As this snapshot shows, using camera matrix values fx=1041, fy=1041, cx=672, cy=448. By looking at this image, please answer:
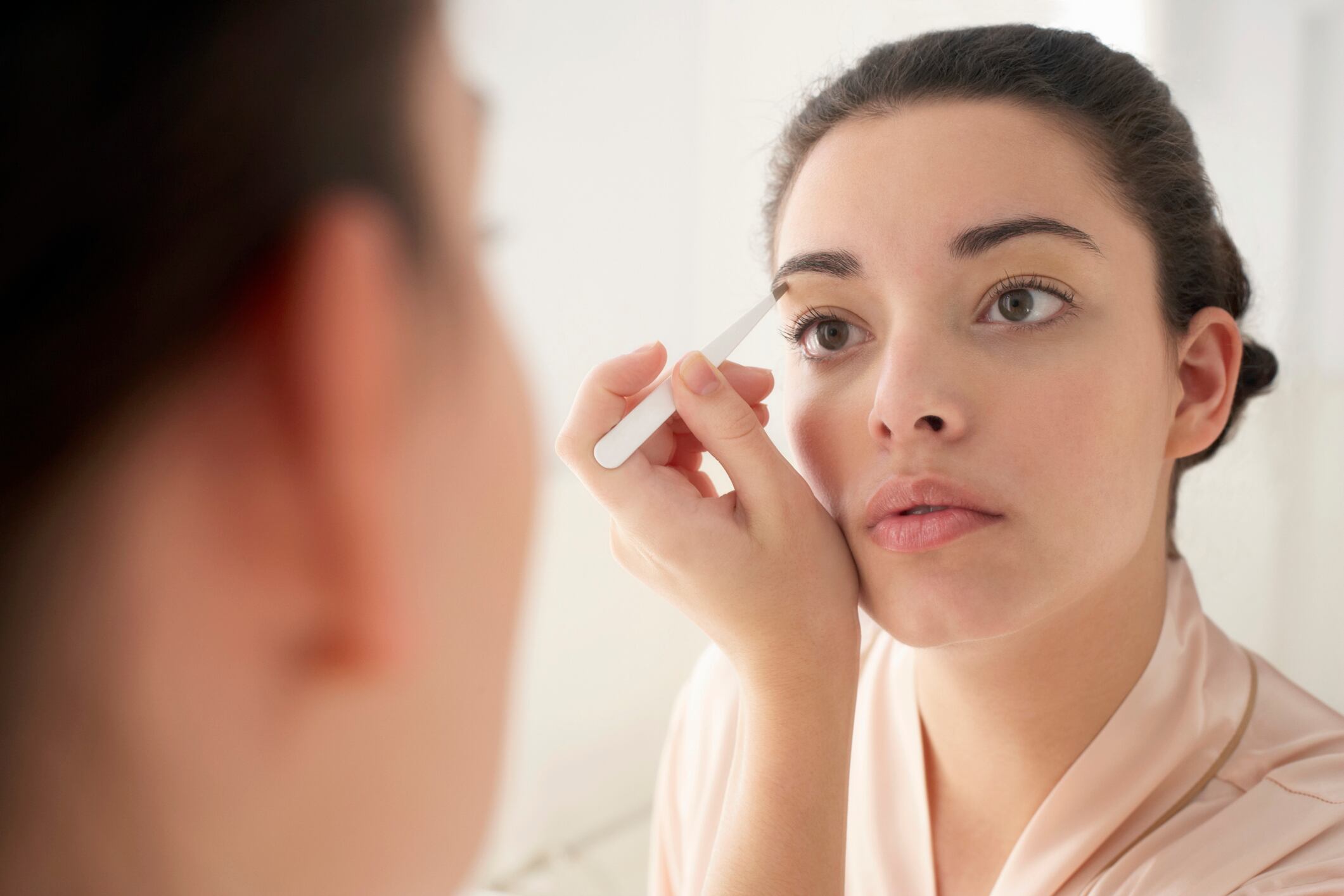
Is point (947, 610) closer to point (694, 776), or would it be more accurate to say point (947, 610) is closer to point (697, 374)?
point (697, 374)

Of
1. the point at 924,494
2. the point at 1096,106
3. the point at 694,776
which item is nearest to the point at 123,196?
the point at 924,494

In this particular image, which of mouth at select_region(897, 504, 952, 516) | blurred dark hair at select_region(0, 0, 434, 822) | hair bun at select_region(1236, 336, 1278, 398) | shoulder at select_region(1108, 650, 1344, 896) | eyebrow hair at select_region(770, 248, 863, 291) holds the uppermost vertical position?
eyebrow hair at select_region(770, 248, 863, 291)

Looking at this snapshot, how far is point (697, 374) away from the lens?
771 millimetres

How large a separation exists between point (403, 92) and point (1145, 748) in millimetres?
907

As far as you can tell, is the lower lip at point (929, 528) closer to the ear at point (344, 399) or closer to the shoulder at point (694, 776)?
the shoulder at point (694, 776)

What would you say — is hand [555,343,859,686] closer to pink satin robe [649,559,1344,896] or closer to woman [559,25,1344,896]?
woman [559,25,1344,896]

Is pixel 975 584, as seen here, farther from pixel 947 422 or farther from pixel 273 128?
pixel 273 128

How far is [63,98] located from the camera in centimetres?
20

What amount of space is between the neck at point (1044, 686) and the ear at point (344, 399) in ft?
2.69

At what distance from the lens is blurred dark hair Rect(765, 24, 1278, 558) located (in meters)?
0.91

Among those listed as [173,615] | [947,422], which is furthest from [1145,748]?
[173,615]

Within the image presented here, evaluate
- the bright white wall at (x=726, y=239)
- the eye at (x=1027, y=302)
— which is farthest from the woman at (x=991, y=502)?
the bright white wall at (x=726, y=239)

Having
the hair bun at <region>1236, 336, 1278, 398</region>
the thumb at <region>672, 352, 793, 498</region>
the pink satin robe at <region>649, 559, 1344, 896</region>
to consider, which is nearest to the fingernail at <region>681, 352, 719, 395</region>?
the thumb at <region>672, 352, 793, 498</region>

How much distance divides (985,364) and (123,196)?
0.71 meters
